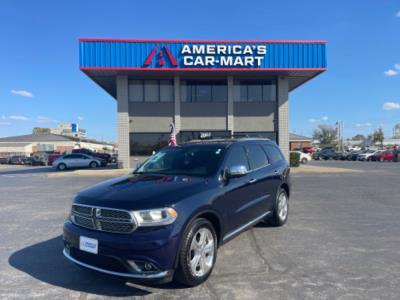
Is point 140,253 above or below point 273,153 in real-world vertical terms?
below

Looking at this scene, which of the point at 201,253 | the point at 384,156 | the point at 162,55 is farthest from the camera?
the point at 384,156

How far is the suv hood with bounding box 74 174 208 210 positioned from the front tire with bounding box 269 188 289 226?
105 inches

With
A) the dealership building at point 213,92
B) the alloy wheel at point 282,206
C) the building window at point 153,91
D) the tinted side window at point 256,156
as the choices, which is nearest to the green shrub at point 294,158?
the dealership building at point 213,92

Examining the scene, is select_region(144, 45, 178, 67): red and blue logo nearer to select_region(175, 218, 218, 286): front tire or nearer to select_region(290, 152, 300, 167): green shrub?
select_region(290, 152, 300, 167): green shrub

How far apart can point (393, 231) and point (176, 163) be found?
4.53 metres

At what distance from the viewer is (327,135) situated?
11056cm

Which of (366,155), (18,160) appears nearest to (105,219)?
(366,155)

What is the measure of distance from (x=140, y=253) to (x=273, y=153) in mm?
4100

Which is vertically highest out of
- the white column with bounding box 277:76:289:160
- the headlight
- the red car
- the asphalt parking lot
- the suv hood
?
the white column with bounding box 277:76:289:160

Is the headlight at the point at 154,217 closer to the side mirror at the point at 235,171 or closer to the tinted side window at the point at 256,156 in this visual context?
the side mirror at the point at 235,171

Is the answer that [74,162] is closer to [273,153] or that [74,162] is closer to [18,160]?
[18,160]

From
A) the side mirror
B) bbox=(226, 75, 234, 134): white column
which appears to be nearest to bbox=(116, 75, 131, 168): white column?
bbox=(226, 75, 234, 134): white column

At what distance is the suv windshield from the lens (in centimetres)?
477

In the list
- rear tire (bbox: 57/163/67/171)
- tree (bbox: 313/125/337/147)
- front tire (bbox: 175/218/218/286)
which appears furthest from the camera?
tree (bbox: 313/125/337/147)
